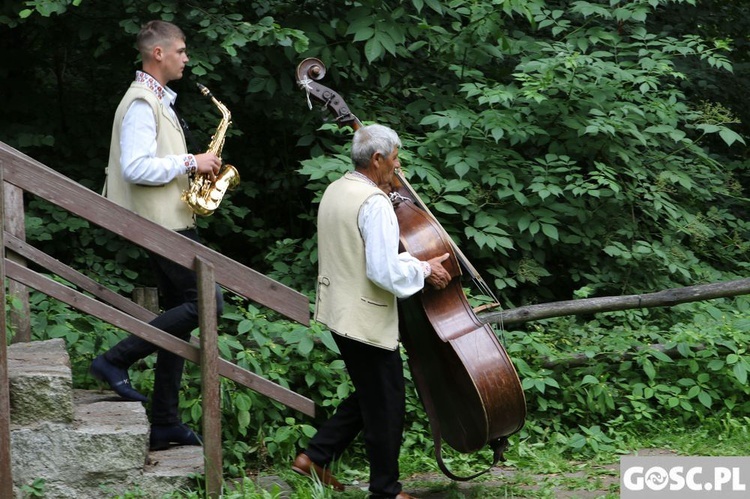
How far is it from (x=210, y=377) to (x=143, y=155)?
104 centimetres

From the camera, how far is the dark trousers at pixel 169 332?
15.3 ft

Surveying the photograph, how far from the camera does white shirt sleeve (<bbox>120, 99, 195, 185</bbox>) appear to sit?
14.9ft

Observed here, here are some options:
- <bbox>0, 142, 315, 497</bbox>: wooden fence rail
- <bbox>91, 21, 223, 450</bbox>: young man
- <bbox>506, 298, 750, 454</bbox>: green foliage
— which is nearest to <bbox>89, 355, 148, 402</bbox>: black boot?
<bbox>91, 21, 223, 450</bbox>: young man

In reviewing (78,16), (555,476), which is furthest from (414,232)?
(78,16)

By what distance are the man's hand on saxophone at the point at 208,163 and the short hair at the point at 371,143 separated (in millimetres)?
772

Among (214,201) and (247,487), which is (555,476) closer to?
(247,487)

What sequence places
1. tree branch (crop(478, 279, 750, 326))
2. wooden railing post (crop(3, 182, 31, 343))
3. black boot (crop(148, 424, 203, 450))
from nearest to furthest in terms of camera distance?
black boot (crop(148, 424, 203, 450)) → wooden railing post (crop(3, 182, 31, 343)) → tree branch (crop(478, 279, 750, 326))

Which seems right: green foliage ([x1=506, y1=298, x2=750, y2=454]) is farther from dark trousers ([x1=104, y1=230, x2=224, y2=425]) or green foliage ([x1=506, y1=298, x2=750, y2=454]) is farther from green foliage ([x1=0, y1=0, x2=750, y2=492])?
dark trousers ([x1=104, y1=230, x2=224, y2=425])

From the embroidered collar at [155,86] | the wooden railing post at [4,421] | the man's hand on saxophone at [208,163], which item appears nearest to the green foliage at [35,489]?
the wooden railing post at [4,421]

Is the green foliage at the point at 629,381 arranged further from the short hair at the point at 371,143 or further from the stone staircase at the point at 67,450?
the stone staircase at the point at 67,450

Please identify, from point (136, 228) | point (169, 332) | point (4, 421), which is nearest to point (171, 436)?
point (169, 332)

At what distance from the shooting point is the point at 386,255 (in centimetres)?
410

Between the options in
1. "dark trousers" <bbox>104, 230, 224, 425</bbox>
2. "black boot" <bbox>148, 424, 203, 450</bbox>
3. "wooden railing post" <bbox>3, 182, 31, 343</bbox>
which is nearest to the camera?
"dark trousers" <bbox>104, 230, 224, 425</bbox>

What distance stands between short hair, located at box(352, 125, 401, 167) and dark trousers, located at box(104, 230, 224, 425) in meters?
0.92
